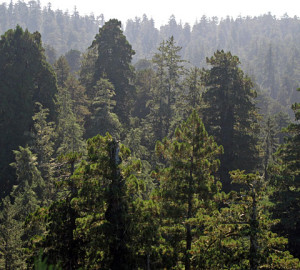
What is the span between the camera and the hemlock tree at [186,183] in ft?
42.5

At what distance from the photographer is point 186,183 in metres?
13.4

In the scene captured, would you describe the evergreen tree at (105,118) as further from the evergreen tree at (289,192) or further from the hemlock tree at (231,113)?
the evergreen tree at (289,192)

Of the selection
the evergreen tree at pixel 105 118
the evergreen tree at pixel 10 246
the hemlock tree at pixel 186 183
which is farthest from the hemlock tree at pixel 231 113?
the evergreen tree at pixel 10 246

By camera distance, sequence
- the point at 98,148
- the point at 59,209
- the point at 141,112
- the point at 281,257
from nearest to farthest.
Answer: the point at 281,257 → the point at 59,209 → the point at 98,148 → the point at 141,112

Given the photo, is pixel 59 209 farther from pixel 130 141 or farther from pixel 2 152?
pixel 130 141

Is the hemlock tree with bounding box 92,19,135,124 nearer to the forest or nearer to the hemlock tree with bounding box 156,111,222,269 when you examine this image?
the forest

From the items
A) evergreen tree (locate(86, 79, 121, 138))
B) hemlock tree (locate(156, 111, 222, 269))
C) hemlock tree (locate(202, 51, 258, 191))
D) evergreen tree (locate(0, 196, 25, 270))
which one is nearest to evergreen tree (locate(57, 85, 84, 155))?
evergreen tree (locate(86, 79, 121, 138))

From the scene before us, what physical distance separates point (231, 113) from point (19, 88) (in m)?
20.0

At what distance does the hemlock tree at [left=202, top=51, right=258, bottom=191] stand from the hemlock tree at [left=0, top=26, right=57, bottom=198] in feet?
52.0

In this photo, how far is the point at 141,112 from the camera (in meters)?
50.9

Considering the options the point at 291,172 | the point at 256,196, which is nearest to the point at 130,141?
the point at 291,172

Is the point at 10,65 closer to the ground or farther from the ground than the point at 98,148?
farther from the ground

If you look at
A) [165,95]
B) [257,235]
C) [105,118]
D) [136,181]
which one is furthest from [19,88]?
[257,235]

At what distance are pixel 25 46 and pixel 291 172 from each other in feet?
86.3
